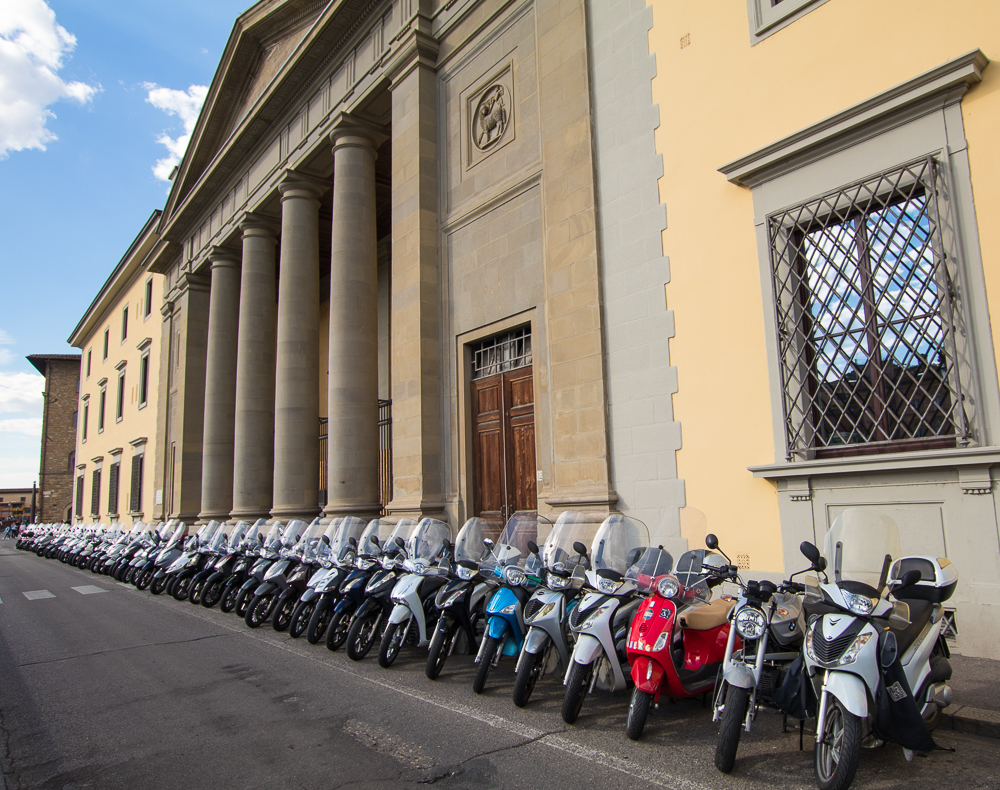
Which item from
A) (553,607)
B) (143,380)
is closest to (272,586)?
(553,607)

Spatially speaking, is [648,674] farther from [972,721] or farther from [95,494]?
[95,494]

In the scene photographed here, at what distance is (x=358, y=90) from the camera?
14109 millimetres

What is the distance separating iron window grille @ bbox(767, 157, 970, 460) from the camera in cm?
577

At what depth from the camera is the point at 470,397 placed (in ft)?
37.8

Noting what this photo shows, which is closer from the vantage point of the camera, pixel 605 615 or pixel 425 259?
pixel 605 615

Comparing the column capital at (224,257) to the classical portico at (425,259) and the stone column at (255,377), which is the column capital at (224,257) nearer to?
the classical portico at (425,259)

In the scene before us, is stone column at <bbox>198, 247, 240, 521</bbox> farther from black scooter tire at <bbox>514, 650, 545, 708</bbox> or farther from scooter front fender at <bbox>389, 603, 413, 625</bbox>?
black scooter tire at <bbox>514, 650, 545, 708</bbox>

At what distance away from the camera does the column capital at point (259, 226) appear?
62.9ft

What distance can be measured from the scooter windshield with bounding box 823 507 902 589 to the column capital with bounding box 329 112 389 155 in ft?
42.4

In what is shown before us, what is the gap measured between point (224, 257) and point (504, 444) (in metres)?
14.8

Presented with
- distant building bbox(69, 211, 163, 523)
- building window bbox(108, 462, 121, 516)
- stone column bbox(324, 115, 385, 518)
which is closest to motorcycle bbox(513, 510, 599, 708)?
stone column bbox(324, 115, 385, 518)

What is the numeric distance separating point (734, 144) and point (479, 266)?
485cm

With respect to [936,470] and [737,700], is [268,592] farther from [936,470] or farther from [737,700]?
[936,470]

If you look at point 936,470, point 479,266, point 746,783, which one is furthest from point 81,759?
point 479,266
